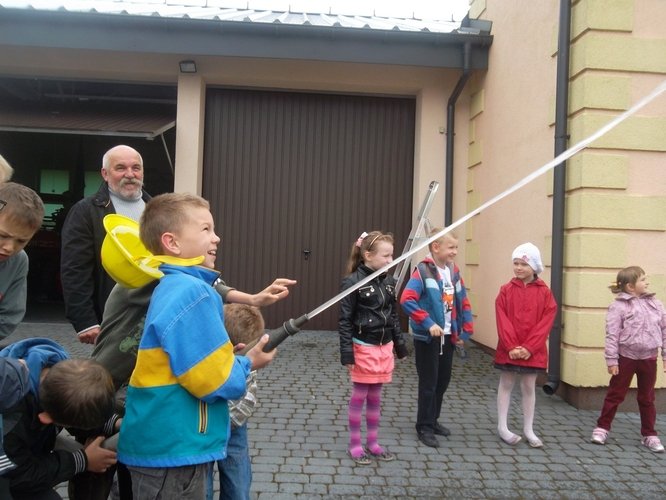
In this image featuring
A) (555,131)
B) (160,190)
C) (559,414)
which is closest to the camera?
(559,414)

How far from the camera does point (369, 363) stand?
4020 mm

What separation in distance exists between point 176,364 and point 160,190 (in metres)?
11.7

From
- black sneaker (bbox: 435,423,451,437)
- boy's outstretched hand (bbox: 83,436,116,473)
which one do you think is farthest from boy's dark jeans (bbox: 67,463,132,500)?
black sneaker (bbox: 435,423,451,437)

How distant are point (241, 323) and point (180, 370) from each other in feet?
2.12

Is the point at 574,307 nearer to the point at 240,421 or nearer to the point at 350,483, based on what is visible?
the point at 350,483

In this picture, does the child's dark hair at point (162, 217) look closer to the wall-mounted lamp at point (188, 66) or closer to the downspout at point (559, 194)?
the downspout at point (559, 194)

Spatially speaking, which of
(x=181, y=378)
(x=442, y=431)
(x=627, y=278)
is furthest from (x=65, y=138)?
(x=181, y=378)

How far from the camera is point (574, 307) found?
5.33 m

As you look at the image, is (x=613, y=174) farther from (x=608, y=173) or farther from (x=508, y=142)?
(x=508, y=142)

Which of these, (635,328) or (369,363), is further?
(635,328)

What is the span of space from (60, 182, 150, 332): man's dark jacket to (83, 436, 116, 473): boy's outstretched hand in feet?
3.55

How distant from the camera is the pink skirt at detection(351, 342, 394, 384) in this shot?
402cm

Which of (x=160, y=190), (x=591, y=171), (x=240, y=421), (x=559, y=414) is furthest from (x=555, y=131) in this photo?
(x=160, y=190)

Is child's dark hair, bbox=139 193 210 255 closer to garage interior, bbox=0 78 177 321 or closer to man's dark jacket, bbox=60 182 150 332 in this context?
man's dark jacket, bbox=60 182 150 332
